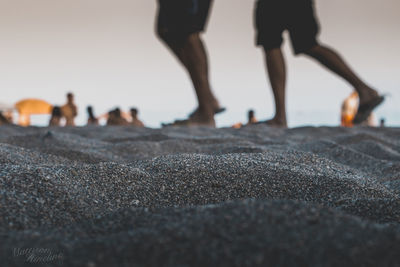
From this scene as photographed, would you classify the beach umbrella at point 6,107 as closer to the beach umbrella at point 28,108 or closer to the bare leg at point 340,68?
the beach umbrella at point 28,108

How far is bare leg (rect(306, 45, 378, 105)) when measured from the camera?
2.72 m

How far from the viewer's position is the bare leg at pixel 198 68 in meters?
2.63

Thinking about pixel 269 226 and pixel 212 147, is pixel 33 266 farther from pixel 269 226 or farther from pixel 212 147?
pixel 212 147

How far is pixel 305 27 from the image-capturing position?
2.73 meters

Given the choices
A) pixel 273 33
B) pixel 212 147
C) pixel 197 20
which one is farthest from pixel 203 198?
pixel 273 33

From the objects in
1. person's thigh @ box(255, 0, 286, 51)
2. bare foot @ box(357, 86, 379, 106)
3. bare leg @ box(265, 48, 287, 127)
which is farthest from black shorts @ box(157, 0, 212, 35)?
bare foot @ box(357, 86, 379, 106)

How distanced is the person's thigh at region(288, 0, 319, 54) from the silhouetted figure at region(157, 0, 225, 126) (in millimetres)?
638

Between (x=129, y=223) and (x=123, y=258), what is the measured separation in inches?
5.3

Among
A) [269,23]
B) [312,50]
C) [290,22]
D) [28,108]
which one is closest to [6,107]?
[28,108]

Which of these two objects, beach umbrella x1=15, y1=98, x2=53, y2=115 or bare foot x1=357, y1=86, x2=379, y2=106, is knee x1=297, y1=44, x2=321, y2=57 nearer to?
bare foot x1=357, y1=86, x2=379, y2=106

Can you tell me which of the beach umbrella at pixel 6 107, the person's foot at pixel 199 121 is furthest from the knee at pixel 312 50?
the beach umbrella at pixel 6 107

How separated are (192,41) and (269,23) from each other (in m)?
0.60

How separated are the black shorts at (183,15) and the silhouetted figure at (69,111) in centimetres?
505

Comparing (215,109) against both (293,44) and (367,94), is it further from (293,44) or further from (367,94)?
(367,94)
